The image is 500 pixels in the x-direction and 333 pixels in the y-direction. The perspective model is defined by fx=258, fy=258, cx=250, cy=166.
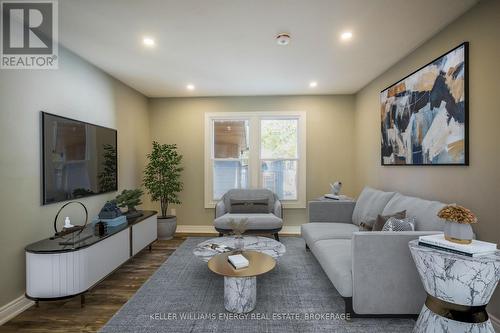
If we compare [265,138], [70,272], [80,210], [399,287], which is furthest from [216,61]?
[399,287]

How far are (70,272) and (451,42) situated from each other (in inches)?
163

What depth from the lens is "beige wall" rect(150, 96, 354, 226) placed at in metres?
5.01

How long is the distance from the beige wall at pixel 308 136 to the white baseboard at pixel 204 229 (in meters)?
0.08

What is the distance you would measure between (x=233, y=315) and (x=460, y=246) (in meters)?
1.79

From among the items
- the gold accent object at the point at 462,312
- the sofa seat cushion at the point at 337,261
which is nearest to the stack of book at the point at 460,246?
the gold accent object at the point at 462,312

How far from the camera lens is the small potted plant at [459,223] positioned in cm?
170

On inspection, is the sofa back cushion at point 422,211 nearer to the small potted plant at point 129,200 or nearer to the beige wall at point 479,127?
the beige wall at point 479,127

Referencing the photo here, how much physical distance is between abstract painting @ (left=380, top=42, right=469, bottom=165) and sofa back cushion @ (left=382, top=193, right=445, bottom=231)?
1.43 ft

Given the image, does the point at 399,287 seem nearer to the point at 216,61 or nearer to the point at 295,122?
the point at 216,61

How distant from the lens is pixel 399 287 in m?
2.09

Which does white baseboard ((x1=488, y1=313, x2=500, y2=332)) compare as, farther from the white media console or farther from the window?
the white media console

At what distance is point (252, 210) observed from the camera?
4426 mm

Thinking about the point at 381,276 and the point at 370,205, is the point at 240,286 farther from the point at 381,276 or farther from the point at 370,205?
the point at 370,205

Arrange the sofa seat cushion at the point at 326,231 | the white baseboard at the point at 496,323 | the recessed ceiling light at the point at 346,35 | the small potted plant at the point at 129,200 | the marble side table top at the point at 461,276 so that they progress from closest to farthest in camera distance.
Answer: the marble side table top at the point at 461,276 → the white baseboard at the point at 496,323 → the recessed ceiling light at the point at 346,35 → the sofa seat cushion at the point at 326,231 → the small potted plant at the point at 129,200
